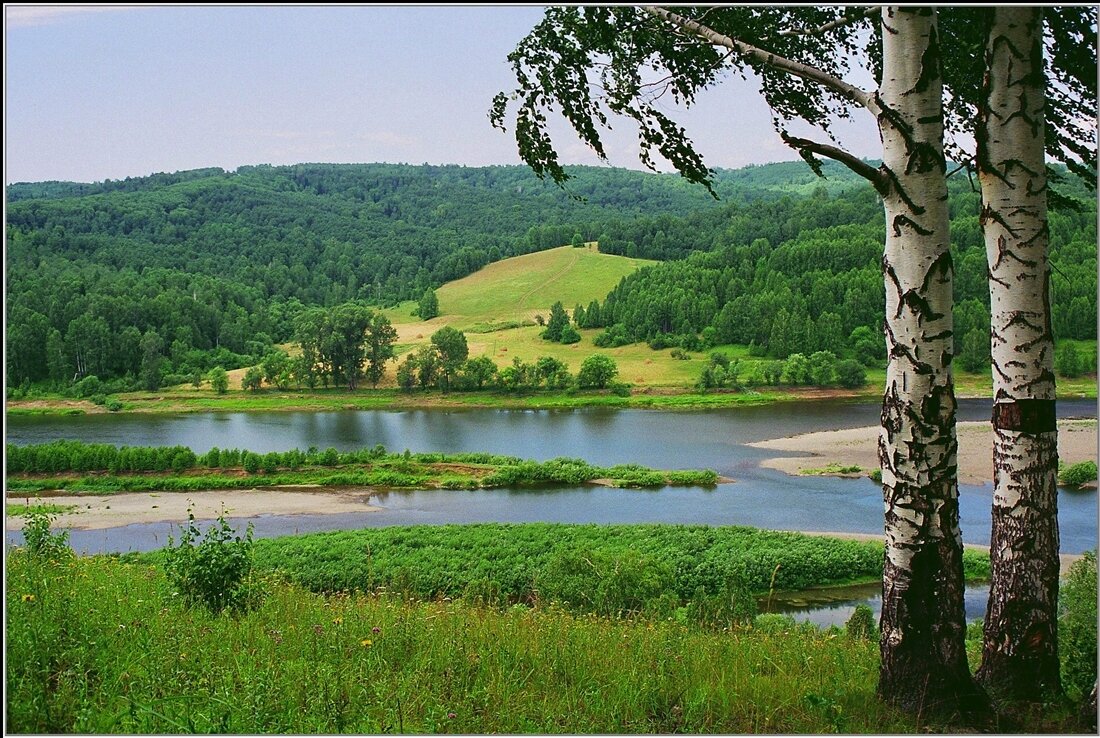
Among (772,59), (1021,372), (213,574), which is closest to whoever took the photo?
(1021,372)

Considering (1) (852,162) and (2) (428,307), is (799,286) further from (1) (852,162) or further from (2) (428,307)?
(1) (852,162)

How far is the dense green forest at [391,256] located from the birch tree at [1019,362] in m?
2.41

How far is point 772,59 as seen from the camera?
3477mm

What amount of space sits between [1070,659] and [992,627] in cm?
37

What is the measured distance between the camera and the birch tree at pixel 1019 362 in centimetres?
335

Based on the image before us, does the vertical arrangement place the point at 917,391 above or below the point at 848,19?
below

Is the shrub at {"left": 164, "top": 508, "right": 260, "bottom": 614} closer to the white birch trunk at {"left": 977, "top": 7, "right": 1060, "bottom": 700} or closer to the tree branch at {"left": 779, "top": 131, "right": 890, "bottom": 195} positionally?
the tree branch at {"left": 779, "top": 131, "right": 890, "bottom": 195}

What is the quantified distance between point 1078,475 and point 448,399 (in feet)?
106

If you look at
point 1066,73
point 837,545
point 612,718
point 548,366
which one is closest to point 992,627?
point 612,718

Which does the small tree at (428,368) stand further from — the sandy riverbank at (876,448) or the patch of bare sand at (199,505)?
the sandy riverbank at (876,448)

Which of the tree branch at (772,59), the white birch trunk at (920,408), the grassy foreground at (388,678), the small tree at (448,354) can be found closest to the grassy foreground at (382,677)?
the grassy foreground at (388,678)

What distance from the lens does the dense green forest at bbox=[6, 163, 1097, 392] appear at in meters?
48.5

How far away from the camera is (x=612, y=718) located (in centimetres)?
309

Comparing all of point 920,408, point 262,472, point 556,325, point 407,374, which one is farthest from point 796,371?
point 920,408
